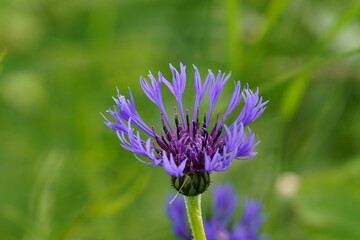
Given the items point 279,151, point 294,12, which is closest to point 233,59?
point 279,151

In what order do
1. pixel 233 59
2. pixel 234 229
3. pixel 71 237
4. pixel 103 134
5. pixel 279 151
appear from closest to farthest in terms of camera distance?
pixel 234 229 → pixel 71 237 → pixel 233 59 → pixel 279 151 → pixel 103 134

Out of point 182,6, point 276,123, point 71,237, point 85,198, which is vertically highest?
point 182,6

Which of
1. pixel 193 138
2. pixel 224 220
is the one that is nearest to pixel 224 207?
pixel 224 220

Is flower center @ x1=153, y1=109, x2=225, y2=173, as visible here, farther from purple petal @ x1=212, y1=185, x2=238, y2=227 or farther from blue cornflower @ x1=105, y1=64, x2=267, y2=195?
purple petal @ x1=212, y1=185, x2=238, y2=227

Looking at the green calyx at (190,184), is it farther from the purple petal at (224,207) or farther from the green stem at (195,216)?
the purple petal at (224,207)

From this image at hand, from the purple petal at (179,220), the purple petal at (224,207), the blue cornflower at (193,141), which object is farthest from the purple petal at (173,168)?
the purple petal at (224,207)

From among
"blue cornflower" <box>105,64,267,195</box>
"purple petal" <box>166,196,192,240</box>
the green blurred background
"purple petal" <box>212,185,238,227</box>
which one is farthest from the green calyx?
the green blurred background

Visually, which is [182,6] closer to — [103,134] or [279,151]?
[103,134]

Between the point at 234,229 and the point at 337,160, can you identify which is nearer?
the point at 234,229
